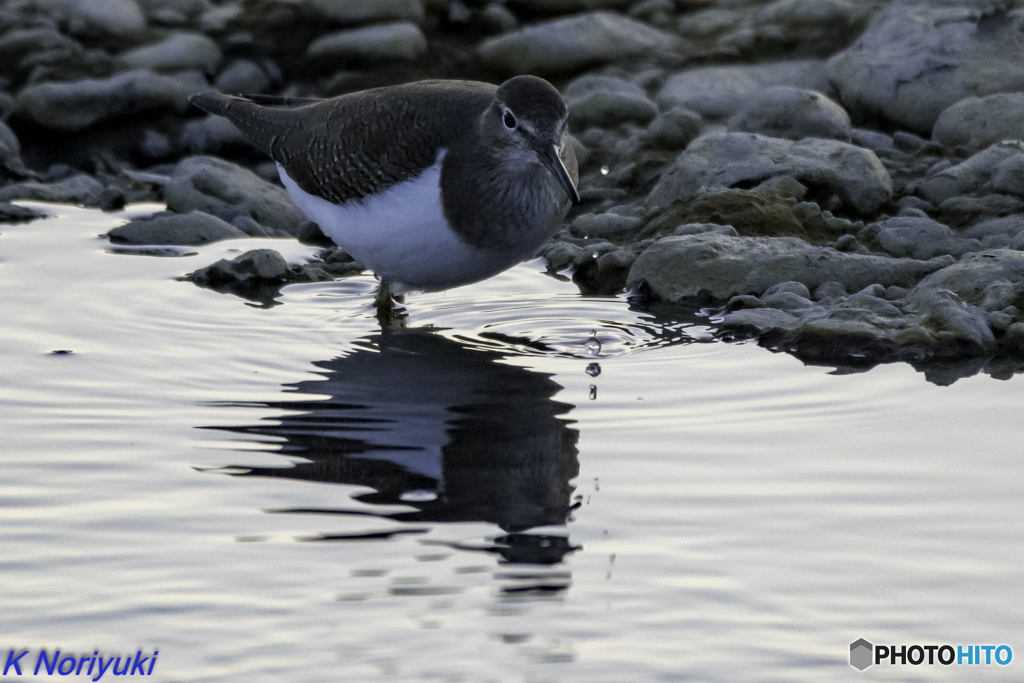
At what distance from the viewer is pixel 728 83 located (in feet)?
36.1

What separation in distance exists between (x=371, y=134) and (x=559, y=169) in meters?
1.33

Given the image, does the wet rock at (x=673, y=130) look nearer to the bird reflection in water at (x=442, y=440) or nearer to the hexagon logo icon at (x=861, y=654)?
the bird reflection in water at (x=442, y=440)

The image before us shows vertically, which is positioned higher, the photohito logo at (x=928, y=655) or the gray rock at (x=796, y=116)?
the gray rock at (x=796, y=116)

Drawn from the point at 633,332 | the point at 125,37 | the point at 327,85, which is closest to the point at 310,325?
the point at 633,332

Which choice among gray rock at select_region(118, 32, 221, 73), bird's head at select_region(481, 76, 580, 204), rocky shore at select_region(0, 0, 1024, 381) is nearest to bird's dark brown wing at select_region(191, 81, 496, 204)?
bird's head at select_region(481, 76, 580, 204)

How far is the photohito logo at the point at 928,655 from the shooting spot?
362 cm

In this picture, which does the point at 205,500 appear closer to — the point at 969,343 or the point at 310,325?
the point at 310,325

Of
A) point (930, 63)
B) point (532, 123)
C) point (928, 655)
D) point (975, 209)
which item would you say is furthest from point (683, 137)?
point (928, 655)

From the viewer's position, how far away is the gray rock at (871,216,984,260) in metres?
7.61

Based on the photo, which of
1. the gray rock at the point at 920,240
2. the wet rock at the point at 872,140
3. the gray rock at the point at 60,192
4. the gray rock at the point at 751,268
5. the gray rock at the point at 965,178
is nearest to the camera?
the gray rock at the point at 751,268

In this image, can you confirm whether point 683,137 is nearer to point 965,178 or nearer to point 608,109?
point 608,109

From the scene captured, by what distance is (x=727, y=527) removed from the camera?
4.39 meters

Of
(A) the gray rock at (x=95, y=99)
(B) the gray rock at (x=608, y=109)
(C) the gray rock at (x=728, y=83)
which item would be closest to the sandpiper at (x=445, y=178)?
(B) the gray rock at (x=608, y=109)

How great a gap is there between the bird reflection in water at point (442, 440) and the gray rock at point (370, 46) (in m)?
5.83
